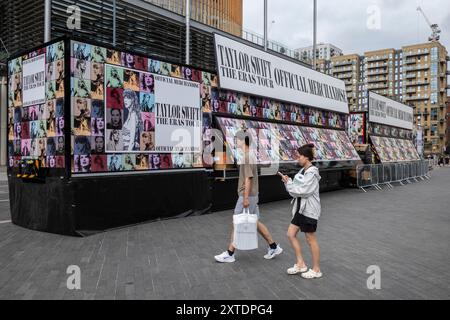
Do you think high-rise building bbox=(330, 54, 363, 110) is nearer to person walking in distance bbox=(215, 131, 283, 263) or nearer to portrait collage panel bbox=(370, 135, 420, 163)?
portrait collage panel bbox=(370, 135, 420, 163)

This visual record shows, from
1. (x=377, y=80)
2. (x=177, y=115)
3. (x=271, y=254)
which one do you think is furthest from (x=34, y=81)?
(x=377, y=80)

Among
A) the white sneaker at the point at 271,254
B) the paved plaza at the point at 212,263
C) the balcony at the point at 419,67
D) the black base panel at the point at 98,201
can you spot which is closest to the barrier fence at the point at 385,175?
the paved plaza at the point at 212,263

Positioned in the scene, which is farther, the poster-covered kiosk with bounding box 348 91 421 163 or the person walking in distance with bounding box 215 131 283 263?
the poster-covered kiosk with bounding box 348 91 421 163

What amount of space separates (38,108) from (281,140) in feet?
25.9

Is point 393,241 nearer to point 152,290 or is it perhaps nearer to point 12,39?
point 152,290

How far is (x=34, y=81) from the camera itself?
854 centimetres

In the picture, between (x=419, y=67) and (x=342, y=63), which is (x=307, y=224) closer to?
(x=419, y=67)

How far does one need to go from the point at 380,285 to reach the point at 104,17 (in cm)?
1899

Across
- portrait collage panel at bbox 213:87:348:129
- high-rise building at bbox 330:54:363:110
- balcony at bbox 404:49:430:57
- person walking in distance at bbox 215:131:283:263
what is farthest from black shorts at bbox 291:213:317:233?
high-rise building at bbox 330:54:363:110

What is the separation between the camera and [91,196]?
311 inches

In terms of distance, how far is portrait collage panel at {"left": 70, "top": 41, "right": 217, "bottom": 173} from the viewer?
789cm

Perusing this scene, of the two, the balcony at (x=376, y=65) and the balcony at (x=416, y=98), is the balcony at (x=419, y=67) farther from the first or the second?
the balcony at (x=376, y=65)

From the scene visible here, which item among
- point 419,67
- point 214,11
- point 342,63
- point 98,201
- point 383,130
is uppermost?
point 342,63

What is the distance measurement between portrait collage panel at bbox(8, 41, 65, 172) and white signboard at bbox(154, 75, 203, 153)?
2.34 metres
